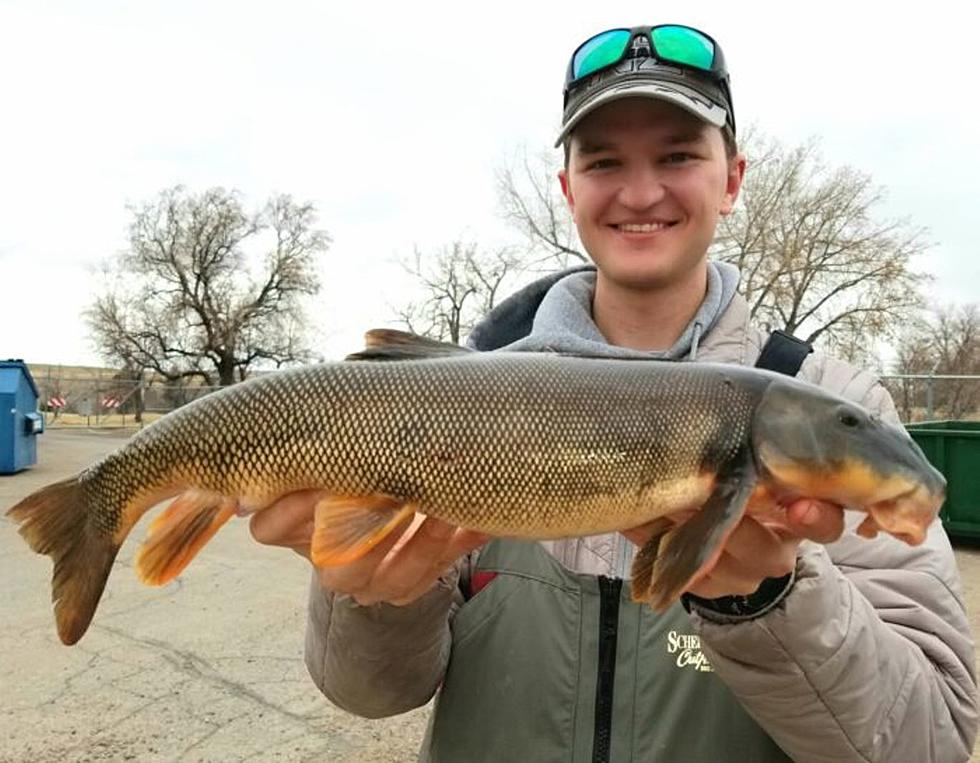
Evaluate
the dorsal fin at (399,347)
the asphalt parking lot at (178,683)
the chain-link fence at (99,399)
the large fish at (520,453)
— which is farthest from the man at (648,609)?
the chain-link fence at (99,399)

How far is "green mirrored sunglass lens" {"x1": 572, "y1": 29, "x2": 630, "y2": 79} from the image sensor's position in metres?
2.74

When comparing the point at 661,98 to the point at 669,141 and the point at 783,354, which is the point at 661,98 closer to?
the point at 669,141

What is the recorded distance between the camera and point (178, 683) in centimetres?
483

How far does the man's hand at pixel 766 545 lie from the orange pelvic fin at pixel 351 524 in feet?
2.48

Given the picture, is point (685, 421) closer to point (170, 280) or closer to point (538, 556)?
point (538, 556)

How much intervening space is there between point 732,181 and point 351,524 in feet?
6.08

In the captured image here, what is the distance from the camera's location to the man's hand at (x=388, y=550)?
2025mm

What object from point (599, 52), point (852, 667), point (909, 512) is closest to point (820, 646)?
point (852, 667)

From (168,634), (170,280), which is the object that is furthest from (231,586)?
(170,280)

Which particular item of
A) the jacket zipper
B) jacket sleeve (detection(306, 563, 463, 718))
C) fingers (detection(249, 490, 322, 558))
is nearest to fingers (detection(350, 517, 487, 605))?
jacket sleeve (detection(306, 563, 463, 718))

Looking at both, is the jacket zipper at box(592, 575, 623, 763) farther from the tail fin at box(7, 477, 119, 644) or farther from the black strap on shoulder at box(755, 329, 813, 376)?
the tail fin at box(7, 477, 119, 644)

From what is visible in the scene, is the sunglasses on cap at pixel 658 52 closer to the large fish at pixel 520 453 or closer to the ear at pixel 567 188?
the ear at pixel 567 188

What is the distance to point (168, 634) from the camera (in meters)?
5.73

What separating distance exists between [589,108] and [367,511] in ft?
4.63
